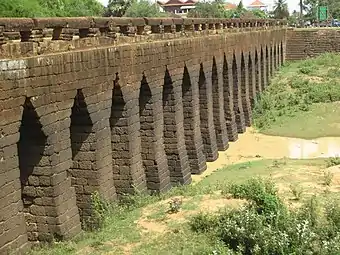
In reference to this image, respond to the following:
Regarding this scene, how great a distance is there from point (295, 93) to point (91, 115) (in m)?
18.6

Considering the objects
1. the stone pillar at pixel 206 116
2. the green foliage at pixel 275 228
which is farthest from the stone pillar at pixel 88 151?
the stone pillar at pixel 206 116

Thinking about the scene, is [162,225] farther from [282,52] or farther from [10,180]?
[282,52]

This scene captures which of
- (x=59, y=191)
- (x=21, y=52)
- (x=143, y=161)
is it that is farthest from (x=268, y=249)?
(x=143, y=161)

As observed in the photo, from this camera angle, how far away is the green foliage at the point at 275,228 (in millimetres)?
8328

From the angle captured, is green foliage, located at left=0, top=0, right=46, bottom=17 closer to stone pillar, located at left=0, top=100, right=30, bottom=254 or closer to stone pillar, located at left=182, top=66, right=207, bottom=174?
stone pillar, located at left=182, top=66, right=207, bottom=174

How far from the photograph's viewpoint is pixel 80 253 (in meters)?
9.23

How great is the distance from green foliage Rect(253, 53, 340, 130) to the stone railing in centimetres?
830

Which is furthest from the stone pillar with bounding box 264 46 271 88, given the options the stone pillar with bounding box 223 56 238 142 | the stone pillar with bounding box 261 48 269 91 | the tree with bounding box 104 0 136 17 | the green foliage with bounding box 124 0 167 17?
the tree with bounding box 104 0 136 17

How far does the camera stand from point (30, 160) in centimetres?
1002

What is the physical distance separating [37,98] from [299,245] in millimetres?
4392

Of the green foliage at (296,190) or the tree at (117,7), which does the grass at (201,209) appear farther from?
the tree at (117,7)

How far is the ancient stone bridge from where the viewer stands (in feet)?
30.4

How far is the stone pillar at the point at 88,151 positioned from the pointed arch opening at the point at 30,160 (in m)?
1.44

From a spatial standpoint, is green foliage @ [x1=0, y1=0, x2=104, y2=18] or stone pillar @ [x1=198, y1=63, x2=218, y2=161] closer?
stone pillar @ [x1=198, y1=63, x2=218, y2=161]
